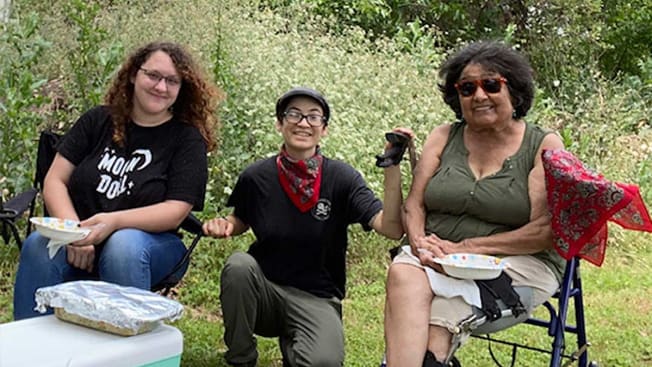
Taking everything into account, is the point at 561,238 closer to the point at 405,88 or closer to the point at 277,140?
the point at 277,140

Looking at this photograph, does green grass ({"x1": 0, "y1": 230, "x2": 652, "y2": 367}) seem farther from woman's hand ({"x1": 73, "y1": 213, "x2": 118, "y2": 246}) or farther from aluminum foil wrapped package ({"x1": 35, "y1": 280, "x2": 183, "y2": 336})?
aluminum foil wrapped package ({"x1": 35, "y1": 280, "x2": 183, "y2": 336})

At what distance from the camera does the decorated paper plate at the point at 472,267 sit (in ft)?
7.91

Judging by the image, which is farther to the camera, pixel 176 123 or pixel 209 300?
pixel 209 300

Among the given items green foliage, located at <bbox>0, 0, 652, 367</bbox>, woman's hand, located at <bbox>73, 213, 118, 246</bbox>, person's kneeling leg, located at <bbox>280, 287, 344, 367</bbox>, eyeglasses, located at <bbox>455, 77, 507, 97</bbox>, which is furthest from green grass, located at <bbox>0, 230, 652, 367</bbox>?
eyeglasses, located at <bbox>455, 77, 507, 97</bbox>

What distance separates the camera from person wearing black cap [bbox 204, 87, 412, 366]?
283 cm

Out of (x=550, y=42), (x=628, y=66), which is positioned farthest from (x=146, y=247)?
(x=628, y=66)

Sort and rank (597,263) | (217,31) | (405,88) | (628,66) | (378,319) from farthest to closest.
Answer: (628,66)
(405,88)
(217,31)
(378,319)
(597,263)

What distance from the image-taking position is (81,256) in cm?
275

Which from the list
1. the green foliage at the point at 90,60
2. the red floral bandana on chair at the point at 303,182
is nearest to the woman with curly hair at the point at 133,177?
the red floral bandana on chair at the point at 303,182

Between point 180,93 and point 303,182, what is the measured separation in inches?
23.5

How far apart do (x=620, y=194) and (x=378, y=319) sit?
178 centimetres

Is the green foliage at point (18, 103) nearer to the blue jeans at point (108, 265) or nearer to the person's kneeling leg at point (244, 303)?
the blue jeans at point (108, 265)

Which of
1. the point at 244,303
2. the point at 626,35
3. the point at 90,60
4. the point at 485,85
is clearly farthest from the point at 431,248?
the point at 626,35

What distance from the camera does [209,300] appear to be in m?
4.10
